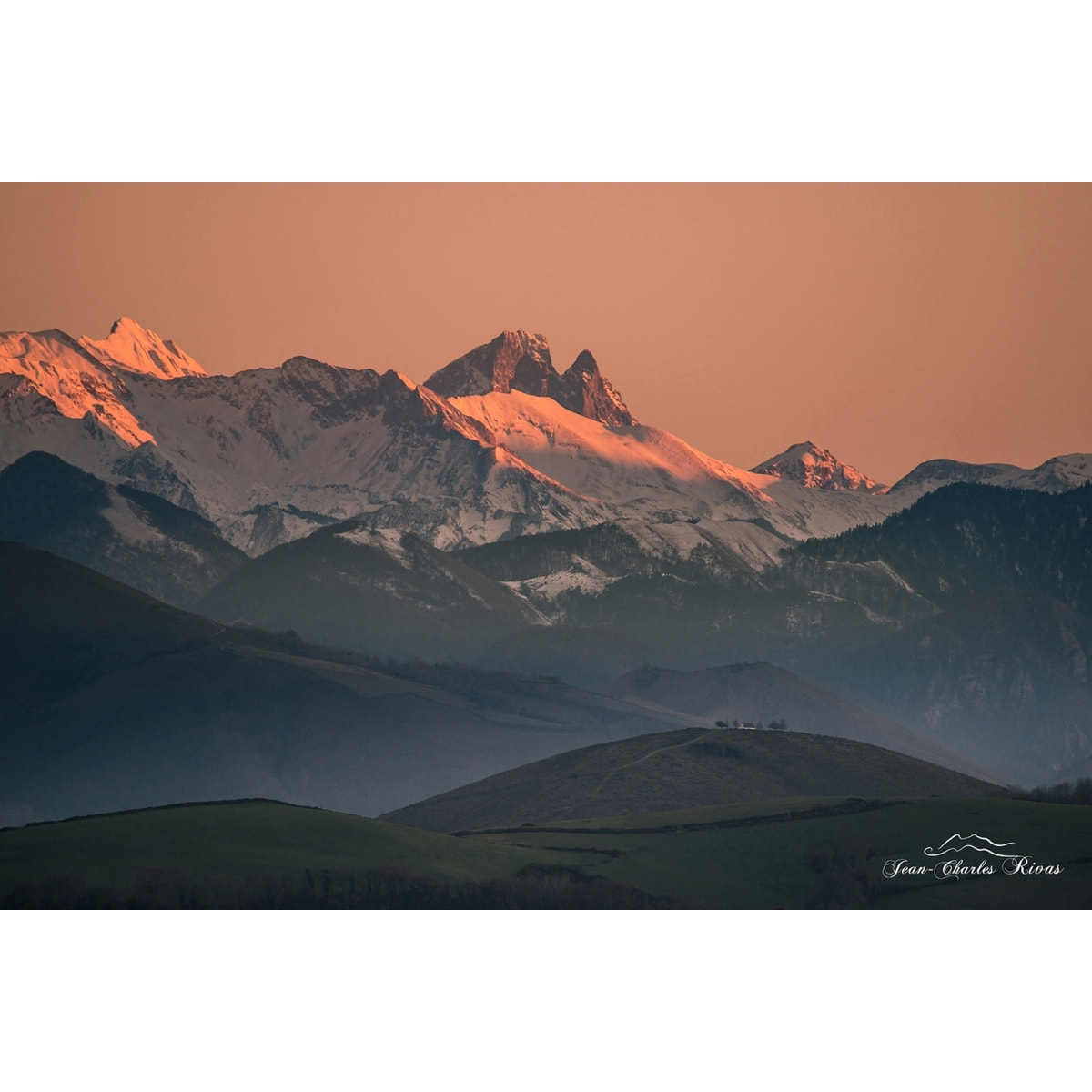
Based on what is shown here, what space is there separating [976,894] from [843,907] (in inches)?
309

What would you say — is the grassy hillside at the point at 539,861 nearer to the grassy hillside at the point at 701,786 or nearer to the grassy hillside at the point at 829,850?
the grassy hillside at the point at 829,850

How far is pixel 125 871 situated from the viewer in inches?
4208

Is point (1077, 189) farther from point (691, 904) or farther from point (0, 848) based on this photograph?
point (0, 848)

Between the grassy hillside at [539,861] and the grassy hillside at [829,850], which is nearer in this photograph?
the grassy hillside at [539,861]
